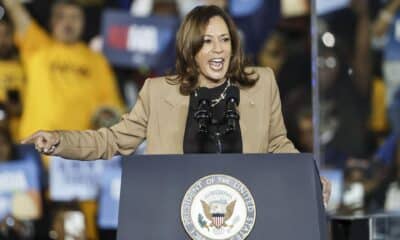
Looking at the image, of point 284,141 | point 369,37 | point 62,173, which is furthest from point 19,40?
point 284,141

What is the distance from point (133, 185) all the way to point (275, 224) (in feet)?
1.21

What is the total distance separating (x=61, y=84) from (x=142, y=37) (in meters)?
0.60

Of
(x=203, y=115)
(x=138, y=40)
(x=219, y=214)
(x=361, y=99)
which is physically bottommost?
(x=219, y=214)

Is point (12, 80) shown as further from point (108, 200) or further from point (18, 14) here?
point (108, 200)

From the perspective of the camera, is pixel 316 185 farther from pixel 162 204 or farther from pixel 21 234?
pixel 21 234

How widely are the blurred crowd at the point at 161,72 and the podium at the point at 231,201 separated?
9.15ft

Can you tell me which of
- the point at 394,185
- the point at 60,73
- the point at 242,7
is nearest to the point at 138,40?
the point at 60,73

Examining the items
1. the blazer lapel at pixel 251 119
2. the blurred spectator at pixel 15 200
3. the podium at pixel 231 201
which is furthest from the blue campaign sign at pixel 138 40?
the podium at pixel 231 201

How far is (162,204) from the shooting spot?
93.3 inches

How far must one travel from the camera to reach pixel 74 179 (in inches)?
221

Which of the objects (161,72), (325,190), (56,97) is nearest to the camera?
(325,190)

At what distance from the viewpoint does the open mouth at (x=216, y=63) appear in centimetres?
273

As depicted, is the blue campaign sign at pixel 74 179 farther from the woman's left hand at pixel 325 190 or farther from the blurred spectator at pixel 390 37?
the woman's left hand at pixel 325 190

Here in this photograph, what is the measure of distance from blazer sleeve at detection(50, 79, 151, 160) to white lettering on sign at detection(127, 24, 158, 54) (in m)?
2.98
